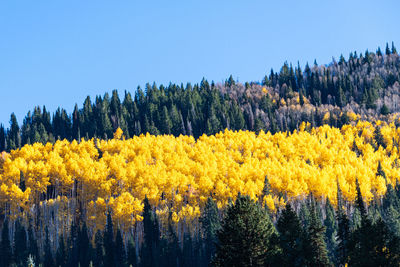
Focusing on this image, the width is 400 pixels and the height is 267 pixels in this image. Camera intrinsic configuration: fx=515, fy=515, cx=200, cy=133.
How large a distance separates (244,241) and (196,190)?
74462 millimetres

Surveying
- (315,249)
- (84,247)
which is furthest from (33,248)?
(315,249)

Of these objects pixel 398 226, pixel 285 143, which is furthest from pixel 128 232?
pixel 285 143

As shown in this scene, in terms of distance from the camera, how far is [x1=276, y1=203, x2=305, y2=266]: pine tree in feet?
150

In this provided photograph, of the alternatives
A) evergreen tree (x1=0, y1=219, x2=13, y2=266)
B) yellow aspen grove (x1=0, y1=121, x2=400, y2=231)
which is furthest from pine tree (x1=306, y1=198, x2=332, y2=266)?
evergreen tree (x1=0, y1=219, x2=13, y2=266)

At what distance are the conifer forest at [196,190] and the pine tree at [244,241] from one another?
9 centimetres

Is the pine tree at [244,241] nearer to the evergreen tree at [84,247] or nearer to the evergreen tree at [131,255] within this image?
the evergreen tree at [131,255]

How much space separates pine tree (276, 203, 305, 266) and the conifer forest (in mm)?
97

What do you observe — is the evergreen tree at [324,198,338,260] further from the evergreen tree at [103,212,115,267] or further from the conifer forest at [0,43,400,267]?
the evergreen tree at [103,212,115,267]

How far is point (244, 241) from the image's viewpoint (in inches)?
1756

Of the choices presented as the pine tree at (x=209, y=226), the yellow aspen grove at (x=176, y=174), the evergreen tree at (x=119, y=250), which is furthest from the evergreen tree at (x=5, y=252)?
the pine tree at (x=209, y=226)

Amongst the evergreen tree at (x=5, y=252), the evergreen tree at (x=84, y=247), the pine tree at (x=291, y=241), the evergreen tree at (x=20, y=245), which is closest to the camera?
the pine tree at (x=291, y=241)

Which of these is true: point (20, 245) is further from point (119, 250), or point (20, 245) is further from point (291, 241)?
point (291, 241)

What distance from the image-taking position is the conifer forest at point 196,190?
47062 mm

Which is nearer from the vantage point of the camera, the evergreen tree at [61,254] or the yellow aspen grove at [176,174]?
the evergreen tree at [61,254]
